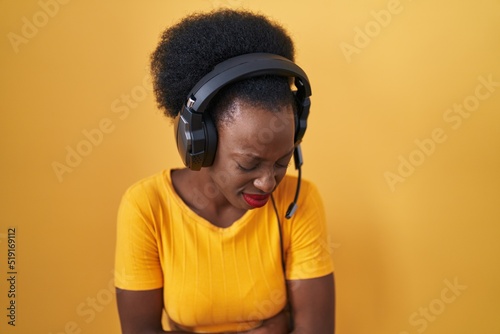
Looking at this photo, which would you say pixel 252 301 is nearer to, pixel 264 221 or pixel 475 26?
pixel 264 221

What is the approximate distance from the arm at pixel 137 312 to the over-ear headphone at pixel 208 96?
331 millimetres

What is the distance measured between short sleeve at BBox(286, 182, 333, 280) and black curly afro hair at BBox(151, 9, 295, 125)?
11.4 inches

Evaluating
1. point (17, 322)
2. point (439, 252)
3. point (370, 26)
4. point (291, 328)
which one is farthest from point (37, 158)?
point (439, 252)

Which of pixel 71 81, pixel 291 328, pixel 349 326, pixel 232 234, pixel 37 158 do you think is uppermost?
pixel 71 81

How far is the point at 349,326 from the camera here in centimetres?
149

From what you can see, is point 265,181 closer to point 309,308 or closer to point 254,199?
point 254,199

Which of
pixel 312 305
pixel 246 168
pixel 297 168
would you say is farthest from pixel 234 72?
pixel 312 305

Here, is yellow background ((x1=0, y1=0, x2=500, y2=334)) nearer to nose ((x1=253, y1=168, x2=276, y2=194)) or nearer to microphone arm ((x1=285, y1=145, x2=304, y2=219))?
microphone arm ((x1=285, y1=145, x2=304, y2=219))

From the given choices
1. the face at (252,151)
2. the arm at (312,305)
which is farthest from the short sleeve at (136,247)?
the arm at (312,305)

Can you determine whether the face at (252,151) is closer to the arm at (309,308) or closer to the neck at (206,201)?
the neck at (206,201)

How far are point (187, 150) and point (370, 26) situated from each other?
0.72 metres

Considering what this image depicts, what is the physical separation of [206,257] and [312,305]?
252mm

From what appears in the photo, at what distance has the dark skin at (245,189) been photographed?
866 millimetres

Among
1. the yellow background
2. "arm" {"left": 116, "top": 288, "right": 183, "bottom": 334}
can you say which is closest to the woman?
"arm" {"left": 116, "top": 288, "right": 183, "bottom": 334}
